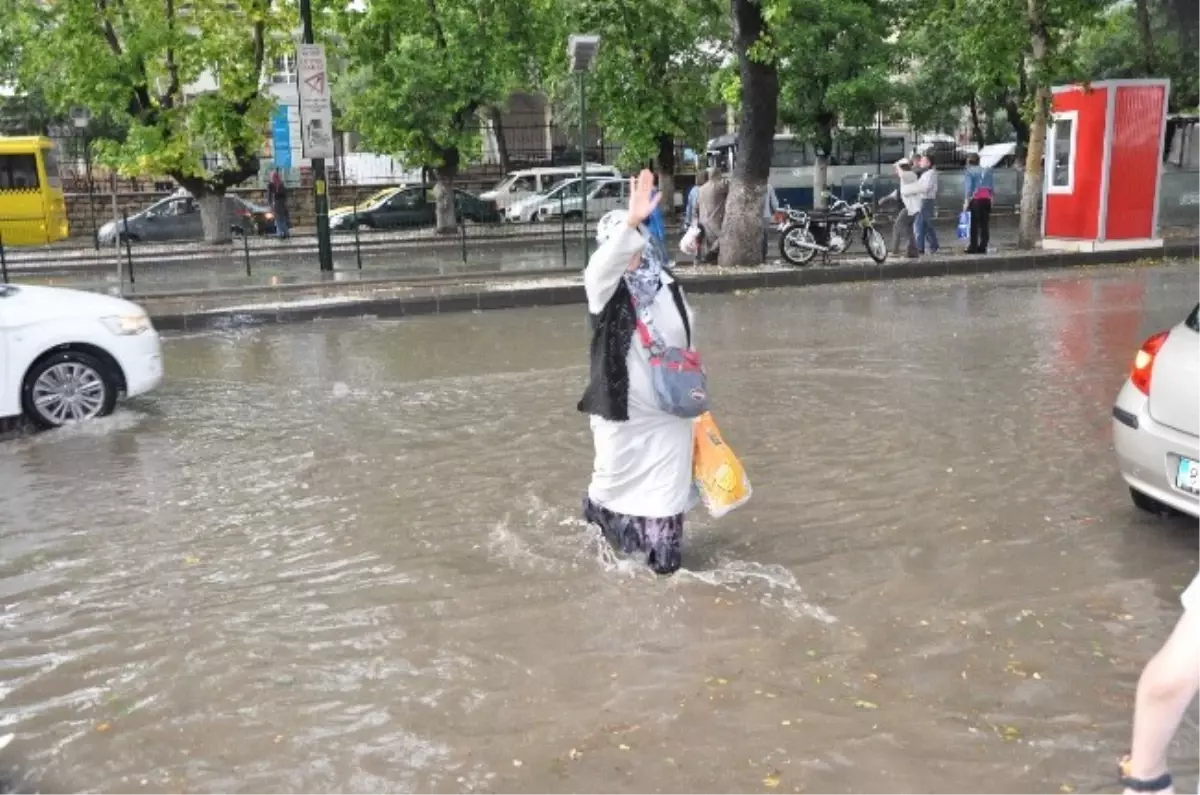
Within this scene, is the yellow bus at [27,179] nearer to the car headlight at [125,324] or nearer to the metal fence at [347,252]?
the metal fence at [347,252]

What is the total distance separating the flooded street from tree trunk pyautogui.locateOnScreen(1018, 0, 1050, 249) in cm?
1100

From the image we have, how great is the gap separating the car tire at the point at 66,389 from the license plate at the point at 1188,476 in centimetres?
705

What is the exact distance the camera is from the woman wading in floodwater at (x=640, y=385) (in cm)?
461

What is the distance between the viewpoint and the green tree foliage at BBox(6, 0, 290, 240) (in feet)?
73.2

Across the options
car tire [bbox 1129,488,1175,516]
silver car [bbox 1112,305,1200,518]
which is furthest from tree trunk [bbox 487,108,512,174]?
silver car [bbox 1112,305,1200,518]

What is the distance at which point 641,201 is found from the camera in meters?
4.46

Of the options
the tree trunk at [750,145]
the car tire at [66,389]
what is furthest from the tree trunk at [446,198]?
the car tire at [66,389]

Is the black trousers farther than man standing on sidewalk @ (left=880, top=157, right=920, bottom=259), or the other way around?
the black trousers

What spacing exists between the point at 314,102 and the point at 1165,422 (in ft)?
48.8

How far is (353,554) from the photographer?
5.60 m

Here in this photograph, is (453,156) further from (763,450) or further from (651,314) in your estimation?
(651,314)

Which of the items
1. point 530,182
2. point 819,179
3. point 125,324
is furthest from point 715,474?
point 530,182

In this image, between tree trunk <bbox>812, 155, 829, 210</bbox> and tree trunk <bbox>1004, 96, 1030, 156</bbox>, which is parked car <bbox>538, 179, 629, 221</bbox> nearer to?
tree trunk <bbox>812, 155, 829, 210</bbox>

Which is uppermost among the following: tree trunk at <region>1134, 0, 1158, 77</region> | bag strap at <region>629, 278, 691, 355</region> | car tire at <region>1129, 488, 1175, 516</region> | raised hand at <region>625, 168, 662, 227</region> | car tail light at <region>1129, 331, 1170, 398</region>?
tree trunk at <region>1134, 0, 1158, 77</region>
